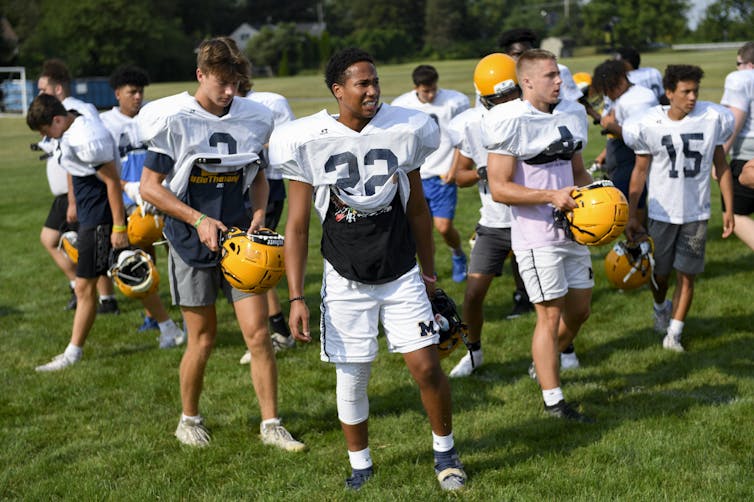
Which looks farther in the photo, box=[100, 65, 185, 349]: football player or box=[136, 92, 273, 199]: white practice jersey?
box=[100, 65, 185, 349]: football player

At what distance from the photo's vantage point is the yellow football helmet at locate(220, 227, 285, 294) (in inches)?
180

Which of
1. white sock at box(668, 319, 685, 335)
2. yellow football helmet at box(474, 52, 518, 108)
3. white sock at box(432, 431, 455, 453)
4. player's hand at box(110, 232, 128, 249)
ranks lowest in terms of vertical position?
white sock at box(668, 319, 685, 335)

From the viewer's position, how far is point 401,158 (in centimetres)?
422

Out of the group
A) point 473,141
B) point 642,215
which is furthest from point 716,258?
point 473,141

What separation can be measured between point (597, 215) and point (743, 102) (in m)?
3.69

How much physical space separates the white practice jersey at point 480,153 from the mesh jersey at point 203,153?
6.32 ft

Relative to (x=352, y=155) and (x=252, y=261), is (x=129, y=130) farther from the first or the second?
(x=352, y=155)

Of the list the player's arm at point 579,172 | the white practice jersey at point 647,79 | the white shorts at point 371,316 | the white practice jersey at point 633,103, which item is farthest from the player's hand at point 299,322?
the white practice jersey at point 647,79

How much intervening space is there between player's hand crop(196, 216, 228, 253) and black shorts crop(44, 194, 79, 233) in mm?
4455

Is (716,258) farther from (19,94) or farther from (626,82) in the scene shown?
(19,94)

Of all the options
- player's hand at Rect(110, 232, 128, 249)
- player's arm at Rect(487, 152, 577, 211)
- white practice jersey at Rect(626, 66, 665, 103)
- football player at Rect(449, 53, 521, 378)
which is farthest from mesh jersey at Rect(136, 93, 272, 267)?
white practice jersey at Rect(626, 66, 665, 103)

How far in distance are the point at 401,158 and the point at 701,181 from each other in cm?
325

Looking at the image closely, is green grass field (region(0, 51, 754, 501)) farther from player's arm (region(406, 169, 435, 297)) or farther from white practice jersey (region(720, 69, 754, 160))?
white practice jersey (region(720, 69, 754, 160))

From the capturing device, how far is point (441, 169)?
9.34m
